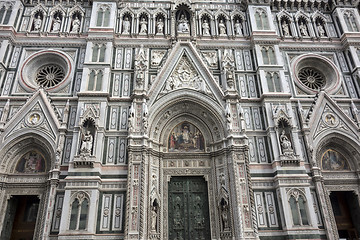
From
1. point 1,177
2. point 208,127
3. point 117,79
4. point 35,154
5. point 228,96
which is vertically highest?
point 117,79

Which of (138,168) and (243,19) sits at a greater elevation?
(243,19)

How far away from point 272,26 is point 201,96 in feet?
22.0

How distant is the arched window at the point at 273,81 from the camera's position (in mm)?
15695

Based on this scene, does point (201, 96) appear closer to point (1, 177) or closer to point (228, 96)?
point (228, 96)

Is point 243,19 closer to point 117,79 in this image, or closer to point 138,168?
point 117,79

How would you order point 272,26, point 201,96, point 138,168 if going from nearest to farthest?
point 138,168, point 201,96, point 272,26

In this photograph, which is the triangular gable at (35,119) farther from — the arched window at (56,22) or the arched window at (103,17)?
the arched window at (103,17)

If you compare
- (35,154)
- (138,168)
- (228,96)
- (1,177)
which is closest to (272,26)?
(228,96)

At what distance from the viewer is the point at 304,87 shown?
645 inches

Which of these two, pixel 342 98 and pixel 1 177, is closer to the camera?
pixel 1 177

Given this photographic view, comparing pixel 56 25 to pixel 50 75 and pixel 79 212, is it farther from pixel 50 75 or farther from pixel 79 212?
pixel 79 212

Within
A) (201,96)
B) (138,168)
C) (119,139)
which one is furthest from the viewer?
(201,96)

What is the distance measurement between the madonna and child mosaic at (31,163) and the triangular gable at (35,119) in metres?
1.25

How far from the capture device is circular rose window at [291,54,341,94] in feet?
54.9
